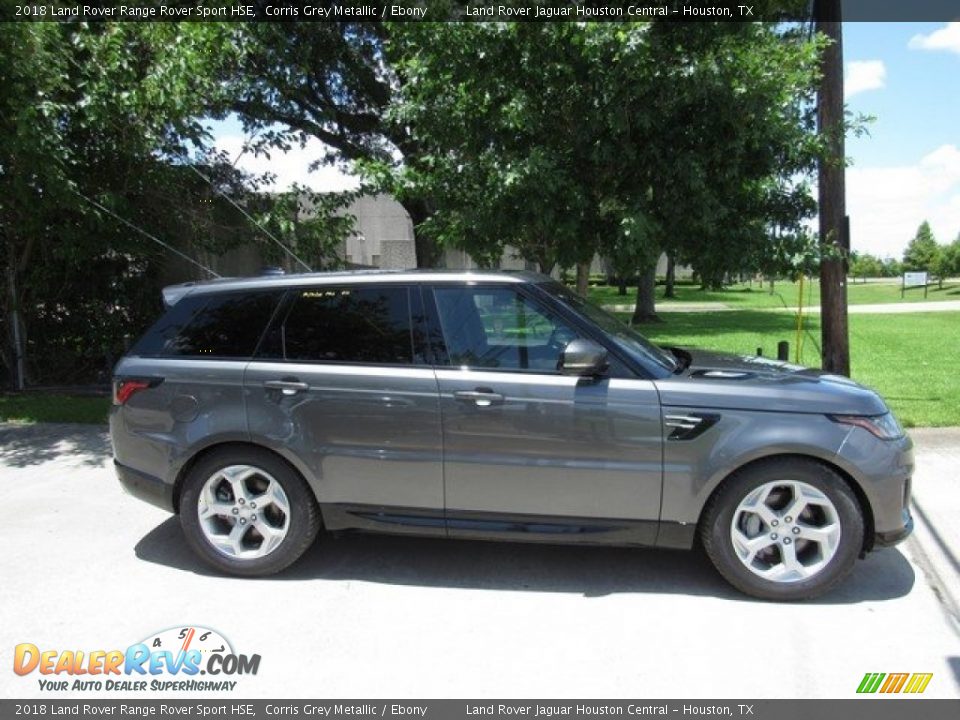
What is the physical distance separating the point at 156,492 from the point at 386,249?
460 inches

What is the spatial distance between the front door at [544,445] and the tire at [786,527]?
0.37 m

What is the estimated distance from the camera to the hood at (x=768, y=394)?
368 centimetres

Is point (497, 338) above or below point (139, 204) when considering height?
below

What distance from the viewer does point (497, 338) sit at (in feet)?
13.2

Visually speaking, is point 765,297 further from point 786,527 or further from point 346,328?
point 346,328

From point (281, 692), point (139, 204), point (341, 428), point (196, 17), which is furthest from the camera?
point (139, 204)

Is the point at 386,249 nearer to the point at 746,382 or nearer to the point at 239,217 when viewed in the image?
the point at 239,217

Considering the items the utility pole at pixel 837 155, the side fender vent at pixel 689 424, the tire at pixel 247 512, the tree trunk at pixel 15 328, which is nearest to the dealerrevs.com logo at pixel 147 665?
the tire at pixel 247 512

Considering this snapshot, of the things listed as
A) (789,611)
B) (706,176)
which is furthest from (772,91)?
(789,611)

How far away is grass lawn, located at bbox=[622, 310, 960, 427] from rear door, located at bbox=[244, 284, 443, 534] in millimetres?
5638

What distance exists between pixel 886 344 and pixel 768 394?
11.8 metres

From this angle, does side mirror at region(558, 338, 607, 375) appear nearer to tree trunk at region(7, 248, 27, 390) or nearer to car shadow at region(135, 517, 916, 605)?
car shadow at region(135, 517, 916, 605)

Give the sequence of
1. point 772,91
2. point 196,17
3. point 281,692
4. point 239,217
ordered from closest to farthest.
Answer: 1. point 281,692
2. point 772,91
3. point 196,17
4. point 239,217

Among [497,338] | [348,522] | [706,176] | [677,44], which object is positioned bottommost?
[348,522]
